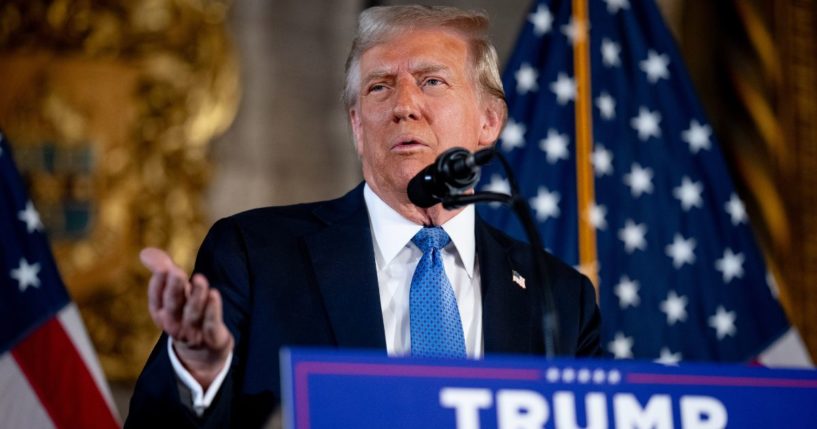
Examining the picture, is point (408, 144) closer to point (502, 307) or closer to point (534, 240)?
point (502, 307)

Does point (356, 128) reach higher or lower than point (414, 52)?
lower

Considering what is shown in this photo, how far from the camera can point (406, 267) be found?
2510 millimetres

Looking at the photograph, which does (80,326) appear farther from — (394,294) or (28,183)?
(394,294)

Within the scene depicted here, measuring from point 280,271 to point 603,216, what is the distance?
1.89 meters

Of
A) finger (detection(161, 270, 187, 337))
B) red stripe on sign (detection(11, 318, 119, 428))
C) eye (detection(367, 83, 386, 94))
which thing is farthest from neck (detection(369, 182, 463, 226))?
red stripe on sign (detection(11, 318, 119, 428))

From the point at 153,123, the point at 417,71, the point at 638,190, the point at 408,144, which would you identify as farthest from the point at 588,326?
the point at 153,123

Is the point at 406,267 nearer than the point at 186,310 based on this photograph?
No

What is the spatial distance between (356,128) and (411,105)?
0.24m

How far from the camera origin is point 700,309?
4078mm

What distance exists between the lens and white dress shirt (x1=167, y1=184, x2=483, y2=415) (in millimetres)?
2408

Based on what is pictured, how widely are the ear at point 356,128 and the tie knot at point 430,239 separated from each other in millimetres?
306

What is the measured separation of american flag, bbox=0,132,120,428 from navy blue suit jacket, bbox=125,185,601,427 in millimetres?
1083

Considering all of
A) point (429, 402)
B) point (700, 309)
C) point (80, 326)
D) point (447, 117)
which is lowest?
point (700, 309)

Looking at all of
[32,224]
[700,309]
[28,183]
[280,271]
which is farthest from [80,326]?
[700,309]
